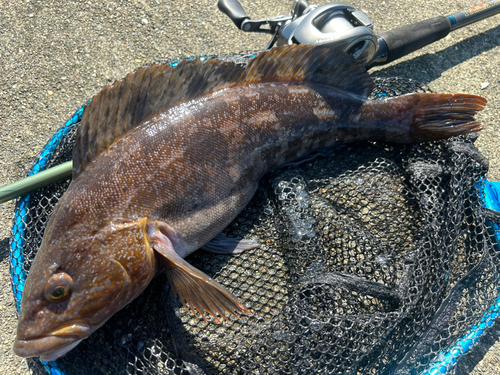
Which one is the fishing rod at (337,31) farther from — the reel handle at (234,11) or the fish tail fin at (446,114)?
the fish tail fin at (446,114)

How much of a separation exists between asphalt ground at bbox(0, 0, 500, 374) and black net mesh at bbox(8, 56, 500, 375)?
3.16 ft

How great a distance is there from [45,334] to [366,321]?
1.78m

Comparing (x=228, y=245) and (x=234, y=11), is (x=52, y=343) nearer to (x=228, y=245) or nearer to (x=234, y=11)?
(x=228, y=245)

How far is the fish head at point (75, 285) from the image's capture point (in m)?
1.88

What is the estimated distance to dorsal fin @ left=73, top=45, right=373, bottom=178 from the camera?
2.15m

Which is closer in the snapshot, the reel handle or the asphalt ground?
the reel handle

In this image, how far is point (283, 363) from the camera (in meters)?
2.17

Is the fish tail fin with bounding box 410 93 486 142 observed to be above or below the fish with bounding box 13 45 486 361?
below

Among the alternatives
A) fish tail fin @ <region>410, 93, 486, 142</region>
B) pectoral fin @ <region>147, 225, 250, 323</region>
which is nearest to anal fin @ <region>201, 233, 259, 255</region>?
pectoral fin @ <region>147, 225, 250, 323</region>

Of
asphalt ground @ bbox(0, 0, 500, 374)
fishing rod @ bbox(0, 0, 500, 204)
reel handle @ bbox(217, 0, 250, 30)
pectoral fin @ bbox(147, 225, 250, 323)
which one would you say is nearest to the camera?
pectoral fin @ bbox(147, 225, 250, 323)

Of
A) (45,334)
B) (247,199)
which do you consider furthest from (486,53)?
(45,334)

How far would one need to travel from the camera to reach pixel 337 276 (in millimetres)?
2289

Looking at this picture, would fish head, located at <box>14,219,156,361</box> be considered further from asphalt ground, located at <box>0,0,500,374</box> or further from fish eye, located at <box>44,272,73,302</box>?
asphalt ground, located at <box>0,0,500,374</box>

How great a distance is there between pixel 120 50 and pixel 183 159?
7.30ft
